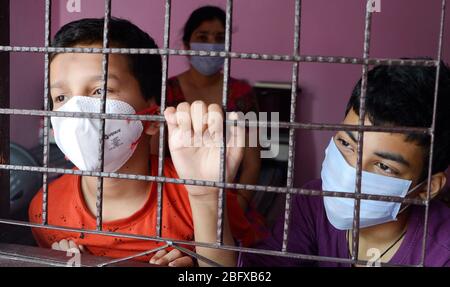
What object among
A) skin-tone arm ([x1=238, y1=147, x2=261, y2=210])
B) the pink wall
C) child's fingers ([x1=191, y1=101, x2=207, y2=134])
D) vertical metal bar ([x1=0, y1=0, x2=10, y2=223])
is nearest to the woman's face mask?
vertical metal bar ([x1=0, y1=0, x2=10, y2=223])

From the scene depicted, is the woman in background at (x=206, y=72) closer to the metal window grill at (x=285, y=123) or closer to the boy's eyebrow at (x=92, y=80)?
the boy's eyebrow at (x=92, y=80)

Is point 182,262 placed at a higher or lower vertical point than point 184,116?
lower

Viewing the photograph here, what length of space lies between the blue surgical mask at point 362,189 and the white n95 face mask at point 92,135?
43cm

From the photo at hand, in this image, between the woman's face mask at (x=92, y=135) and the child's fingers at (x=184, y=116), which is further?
the woman's face mask at (x=92, y=135)

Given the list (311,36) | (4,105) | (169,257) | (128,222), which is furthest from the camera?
(311,36)

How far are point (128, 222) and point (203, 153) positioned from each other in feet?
1.39

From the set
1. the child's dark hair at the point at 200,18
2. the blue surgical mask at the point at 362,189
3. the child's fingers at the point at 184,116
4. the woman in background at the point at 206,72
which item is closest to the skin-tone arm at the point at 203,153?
the child's fingers at the point at 184,116

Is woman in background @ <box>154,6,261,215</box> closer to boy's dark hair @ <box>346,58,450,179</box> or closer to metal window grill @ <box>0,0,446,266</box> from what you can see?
boy's dark hair @ <box>346,58,450,179</box>

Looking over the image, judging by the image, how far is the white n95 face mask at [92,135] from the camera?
954 millimetres

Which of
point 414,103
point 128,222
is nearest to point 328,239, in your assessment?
point 414,103

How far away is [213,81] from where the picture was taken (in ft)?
8.71

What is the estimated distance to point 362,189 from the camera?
1.09 m

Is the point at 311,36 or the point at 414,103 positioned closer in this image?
the point at 414,103

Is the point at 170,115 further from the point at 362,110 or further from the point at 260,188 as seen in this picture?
the point at 362,110
